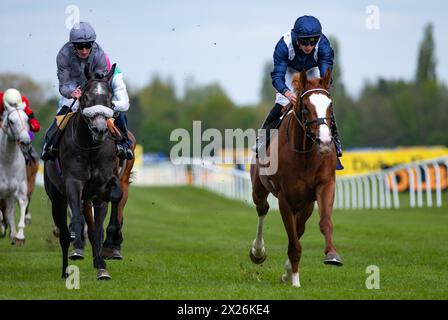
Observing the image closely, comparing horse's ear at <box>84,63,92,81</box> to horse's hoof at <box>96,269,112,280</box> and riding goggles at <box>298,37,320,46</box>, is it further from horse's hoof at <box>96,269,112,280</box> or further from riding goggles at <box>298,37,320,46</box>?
riding goggles at <box>298,37,320,46</box>

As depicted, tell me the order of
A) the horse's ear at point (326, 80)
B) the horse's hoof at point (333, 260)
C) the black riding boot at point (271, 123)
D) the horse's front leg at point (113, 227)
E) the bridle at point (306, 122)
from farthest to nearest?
1. the black riding boot at point (271, 123)
2. the horse's front leg at point (113, 227)
3. the horse's ear at point (326, 80)
4. the bridle at point (306, 122)
5. the horse's hoof at point (333, 260)

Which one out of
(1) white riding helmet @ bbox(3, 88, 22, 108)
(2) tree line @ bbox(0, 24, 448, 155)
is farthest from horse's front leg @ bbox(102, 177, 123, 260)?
(2) tree line @ bbox(0, 24, 448, 155)

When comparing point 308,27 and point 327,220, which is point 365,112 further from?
point 327,220

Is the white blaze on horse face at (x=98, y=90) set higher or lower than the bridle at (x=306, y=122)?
higher

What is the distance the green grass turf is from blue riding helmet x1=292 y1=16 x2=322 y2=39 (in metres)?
2.51

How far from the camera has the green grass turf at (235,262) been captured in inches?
396

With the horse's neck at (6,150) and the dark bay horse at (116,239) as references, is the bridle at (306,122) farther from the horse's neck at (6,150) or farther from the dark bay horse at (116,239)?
the horse's neck at (6,150)

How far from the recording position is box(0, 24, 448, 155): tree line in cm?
6675

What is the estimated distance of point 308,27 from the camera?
1103 centimetres

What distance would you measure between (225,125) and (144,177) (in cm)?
3119

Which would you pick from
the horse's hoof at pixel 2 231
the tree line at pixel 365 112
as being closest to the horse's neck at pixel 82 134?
the horse's hoof at pixel 2 231

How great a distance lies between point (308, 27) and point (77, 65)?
2639mm

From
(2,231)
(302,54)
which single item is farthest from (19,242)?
(302,54)

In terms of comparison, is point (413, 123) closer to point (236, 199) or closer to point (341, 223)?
point (236, 199)
